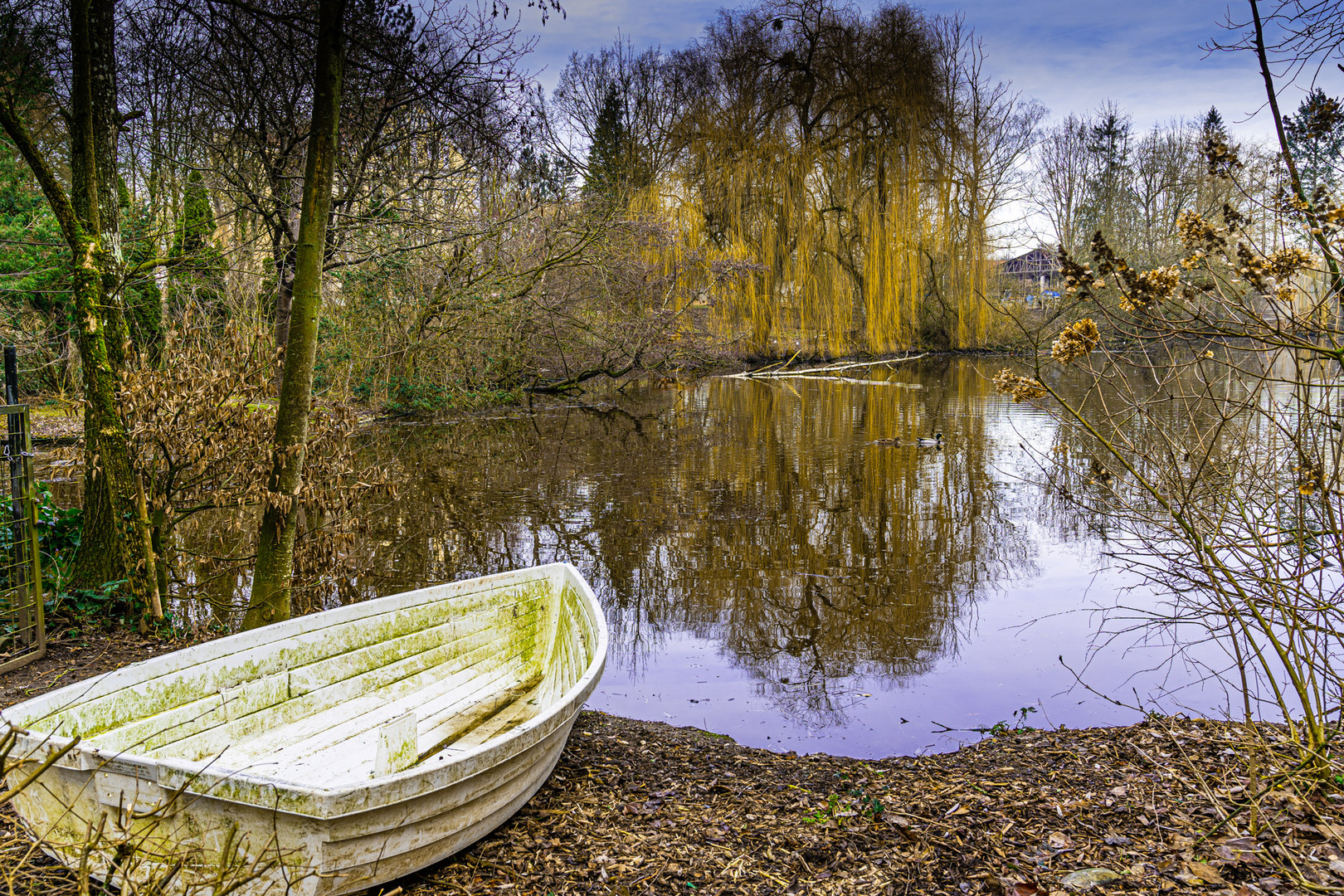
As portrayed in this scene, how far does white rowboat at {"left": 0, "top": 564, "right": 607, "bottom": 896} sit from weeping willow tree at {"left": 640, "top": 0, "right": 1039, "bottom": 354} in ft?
62.7

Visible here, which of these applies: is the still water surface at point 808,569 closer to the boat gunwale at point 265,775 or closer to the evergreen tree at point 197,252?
the boat gunwale at point 265,775

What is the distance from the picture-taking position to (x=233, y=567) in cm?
634

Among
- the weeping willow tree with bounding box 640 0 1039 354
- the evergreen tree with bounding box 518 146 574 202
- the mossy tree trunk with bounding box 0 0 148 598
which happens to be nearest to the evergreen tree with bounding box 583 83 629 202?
the weeping willow tree with bounding box 640 0 1039 354

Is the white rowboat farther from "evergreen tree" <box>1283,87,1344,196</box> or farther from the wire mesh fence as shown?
"evergreen tree" <box>1283,87,1344,196</box>

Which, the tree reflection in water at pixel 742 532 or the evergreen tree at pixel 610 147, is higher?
the evergreen tree at pixel 610 147

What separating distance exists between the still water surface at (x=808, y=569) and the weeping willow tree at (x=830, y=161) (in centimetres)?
1090

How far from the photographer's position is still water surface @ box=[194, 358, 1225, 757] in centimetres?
478

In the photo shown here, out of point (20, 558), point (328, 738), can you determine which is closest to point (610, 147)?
point (20, 558)

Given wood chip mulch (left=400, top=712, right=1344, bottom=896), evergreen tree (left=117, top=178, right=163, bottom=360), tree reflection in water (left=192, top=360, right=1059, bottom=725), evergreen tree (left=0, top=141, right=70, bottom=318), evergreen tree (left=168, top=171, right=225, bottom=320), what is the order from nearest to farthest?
wood chip mulch (left=400, top=712, right=1344, bottom=896) < tree reflection in water (left=192, top=360, right=1059, bottom=725) < evergreen tree (left=168, top=171, right=225, bottom=320) < evergreen tree (left=117, top=178, right=163, bottom=360) < evergreen tree (left=0, top=141, right=70, bottom=318)

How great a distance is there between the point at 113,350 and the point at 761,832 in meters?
4.47

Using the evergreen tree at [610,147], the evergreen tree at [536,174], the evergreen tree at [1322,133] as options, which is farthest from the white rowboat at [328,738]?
the evergreen tree at [610,147]

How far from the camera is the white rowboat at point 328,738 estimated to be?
2350 millimetres

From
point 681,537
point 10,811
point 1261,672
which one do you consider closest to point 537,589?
point 10,811

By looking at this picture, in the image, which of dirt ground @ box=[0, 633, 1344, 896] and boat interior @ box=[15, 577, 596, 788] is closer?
dirt ground @ box=[0, 633, 1344, 896]
